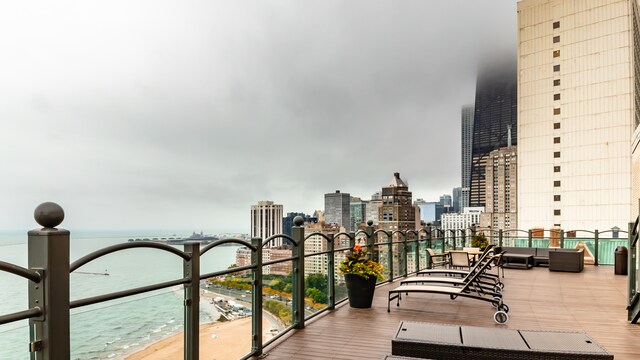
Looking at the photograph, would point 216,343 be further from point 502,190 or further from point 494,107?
point 494,107

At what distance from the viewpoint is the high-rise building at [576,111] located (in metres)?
42.1

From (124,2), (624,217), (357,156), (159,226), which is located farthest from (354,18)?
(357,156)

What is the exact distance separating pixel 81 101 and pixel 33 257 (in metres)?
41.5

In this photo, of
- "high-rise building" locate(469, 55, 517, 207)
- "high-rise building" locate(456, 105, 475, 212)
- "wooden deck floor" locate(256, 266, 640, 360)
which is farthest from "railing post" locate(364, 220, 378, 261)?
"high-rise building" locate(469, 55, 517, 207)

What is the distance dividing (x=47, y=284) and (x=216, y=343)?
1893 millimetres

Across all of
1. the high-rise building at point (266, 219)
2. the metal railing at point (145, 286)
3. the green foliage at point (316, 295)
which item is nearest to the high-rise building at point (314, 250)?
the metal railing at point (145, 286)

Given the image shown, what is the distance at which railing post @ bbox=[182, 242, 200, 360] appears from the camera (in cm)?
353

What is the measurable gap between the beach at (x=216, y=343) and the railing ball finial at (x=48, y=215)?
43.3 inches

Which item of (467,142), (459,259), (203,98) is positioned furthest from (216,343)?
(467,142)

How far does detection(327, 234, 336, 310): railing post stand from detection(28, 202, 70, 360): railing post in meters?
4.79

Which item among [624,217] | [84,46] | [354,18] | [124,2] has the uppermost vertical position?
[354,18]

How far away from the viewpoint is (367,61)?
6756 centimetres

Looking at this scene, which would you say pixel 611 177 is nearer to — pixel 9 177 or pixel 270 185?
pixel 270 185

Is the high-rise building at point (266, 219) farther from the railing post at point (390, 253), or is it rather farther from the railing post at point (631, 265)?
the railing post at point (631, 265)
